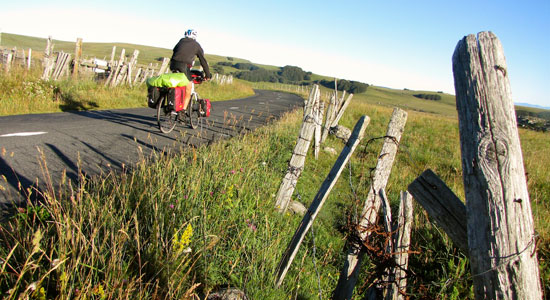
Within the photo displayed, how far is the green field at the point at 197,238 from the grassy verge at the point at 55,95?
22.5ft

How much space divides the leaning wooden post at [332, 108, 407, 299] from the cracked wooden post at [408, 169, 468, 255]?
598 millimetres

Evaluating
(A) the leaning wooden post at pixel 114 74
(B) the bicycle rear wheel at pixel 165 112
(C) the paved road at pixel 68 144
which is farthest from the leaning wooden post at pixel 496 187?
(A) the leaning wooden post at pixel 114 74

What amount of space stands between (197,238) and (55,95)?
1050 centimetres

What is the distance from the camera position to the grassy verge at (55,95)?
888cm

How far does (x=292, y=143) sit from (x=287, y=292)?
5.39 meters

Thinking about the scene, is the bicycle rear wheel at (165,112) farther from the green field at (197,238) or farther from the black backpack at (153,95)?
the green field at (197,238)

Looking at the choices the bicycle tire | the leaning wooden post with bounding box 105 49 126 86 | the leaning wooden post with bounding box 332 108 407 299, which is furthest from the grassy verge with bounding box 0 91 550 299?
the leaning wooden post with bounding box 105 49 126 86

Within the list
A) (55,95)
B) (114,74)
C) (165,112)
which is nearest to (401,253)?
(165,112)

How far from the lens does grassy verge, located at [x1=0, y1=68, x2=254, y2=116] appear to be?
8.88 meters

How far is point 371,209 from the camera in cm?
288

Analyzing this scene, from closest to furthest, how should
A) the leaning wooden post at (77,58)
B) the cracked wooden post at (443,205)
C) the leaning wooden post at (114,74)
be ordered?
1. the cracked wooden post at (443,205)
2. the leaning wooden post at (77,58)
3. the leaning wooden post at (114,74)

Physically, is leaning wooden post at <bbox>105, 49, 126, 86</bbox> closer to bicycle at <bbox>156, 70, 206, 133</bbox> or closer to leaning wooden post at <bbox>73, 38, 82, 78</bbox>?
leaning wooden post at <bbox>73, 38, 82, 78</bbox>

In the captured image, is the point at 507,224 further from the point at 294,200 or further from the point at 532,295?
the point at 294,200

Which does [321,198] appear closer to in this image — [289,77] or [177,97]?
[177,97]
